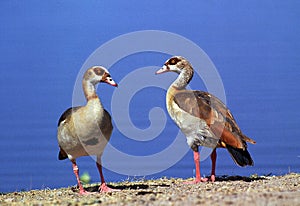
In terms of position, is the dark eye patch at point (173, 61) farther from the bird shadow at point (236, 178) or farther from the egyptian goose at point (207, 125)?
the bird shadow at point (236, 178)

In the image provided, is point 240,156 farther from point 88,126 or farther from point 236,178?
point 88,126

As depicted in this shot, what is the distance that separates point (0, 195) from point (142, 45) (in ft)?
12.2

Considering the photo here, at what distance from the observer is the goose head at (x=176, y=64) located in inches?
381

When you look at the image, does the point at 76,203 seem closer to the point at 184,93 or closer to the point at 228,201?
the point at 228,201

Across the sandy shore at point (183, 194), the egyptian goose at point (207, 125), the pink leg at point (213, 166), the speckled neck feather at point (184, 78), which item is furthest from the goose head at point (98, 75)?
the pink leg at point (213, 166)

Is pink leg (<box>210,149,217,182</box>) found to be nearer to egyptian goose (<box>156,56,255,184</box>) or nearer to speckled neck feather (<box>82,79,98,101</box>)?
egyptian goose (<box>156,56,255,184</box>)

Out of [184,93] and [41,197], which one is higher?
[184,93]

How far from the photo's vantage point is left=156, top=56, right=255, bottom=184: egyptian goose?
8773 millimetres

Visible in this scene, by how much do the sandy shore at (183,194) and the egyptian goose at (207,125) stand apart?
440mm

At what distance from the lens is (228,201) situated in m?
6.32

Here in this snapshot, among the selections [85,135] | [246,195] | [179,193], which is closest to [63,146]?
[85,135]

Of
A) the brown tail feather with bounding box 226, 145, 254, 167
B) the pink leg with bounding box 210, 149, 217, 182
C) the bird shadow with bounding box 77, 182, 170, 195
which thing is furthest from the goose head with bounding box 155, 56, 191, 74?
the bird shadow with bounding box 77, 182, 170, 195

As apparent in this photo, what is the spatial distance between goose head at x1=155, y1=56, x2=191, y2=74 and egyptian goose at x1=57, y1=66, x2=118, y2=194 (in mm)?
1493

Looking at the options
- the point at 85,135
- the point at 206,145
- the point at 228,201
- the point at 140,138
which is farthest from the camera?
the point at 140,138
